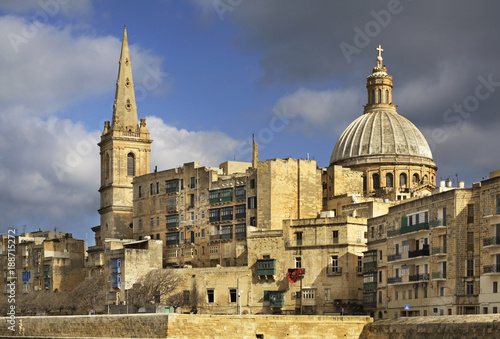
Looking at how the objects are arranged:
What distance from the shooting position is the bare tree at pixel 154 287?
2704 inches

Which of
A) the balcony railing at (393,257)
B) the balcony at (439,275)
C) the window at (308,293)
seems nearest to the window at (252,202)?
the window at (308,293)

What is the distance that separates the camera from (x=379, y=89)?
90.6 meters

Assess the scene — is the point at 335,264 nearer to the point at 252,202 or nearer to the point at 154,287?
the point at 252,202

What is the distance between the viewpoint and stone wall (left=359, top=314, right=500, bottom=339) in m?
43.0

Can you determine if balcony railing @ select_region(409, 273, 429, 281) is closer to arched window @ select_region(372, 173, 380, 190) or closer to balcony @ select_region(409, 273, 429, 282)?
balcony @ select_region(409, 273, 429, 282)

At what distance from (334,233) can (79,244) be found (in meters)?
30.3

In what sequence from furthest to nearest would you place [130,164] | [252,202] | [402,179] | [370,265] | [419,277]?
[130,164] → [402,179] → [252,202] → [370,265] → [419,277]

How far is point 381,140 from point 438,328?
40.9m

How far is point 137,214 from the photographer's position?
83875mm

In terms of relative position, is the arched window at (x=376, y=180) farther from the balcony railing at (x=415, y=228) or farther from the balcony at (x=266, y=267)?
the balcony railing at (x=415, y=228)

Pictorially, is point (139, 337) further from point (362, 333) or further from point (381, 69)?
point (381, 69)

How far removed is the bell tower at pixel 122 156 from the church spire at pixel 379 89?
70.8 ft

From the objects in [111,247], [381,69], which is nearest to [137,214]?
[111,247]

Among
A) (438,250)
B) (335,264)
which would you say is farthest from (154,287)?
(438,250)
